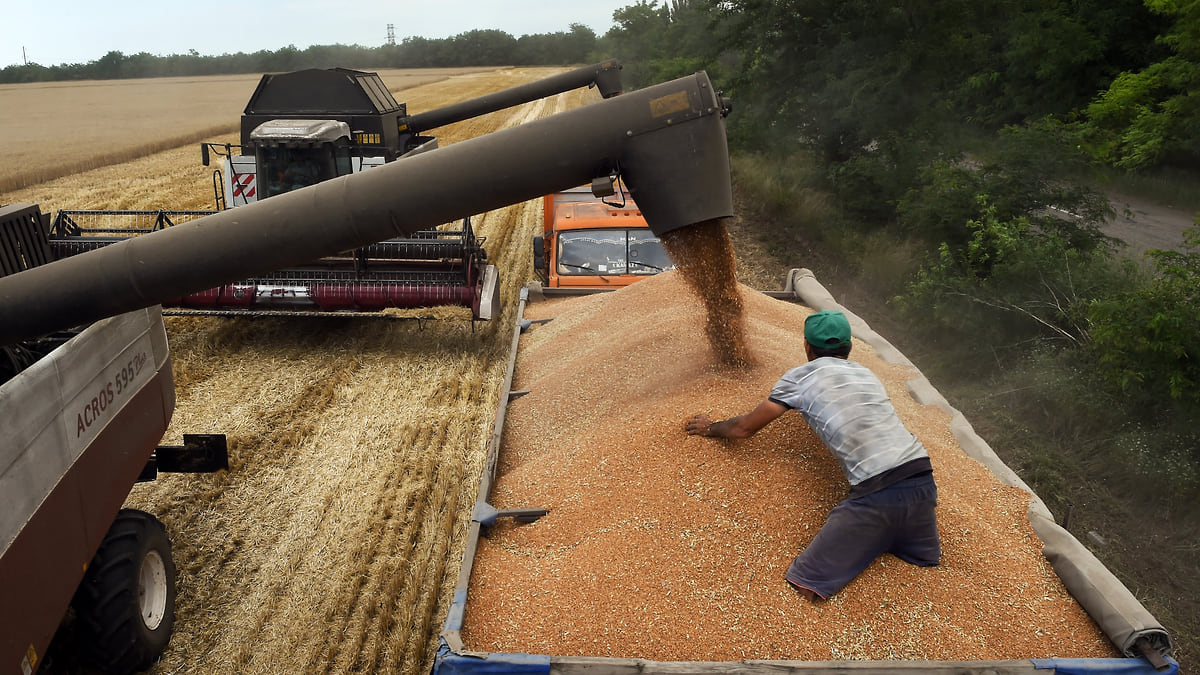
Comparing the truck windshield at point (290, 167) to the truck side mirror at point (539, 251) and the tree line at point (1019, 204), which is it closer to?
the truck side mirror at point (539, 251)

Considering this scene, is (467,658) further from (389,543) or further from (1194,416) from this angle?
(1194,416)

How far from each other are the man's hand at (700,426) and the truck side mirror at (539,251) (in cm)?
499

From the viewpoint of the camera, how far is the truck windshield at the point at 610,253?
881 cm

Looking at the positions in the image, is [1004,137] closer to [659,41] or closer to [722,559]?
[722,559]

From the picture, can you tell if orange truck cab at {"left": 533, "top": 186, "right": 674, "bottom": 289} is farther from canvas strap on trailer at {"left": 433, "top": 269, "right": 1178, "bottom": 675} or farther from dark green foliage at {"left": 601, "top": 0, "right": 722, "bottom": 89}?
dark green foliage at {"left": 601, "top": 0, "right": 722, "bottom": 89}

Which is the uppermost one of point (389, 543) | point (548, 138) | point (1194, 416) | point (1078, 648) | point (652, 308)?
point (548, 138)

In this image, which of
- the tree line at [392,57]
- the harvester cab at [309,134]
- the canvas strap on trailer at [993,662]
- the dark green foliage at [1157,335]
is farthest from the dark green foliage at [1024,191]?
the tree line at [392,57]

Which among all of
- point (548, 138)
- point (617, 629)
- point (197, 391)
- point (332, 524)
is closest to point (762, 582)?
point (617, 629)

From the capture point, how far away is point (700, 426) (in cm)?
399

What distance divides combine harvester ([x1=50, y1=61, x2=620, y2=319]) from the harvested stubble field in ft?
1.77

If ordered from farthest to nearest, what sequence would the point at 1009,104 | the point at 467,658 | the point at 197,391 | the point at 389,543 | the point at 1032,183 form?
the point at 1009,104
the point at 1032,183
the point at 197,391
the point at 389,543
the point at 467,658

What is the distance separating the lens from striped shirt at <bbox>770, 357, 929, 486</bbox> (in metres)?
3.34

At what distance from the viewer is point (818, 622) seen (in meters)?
3.07

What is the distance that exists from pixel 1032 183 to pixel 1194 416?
157 inches
